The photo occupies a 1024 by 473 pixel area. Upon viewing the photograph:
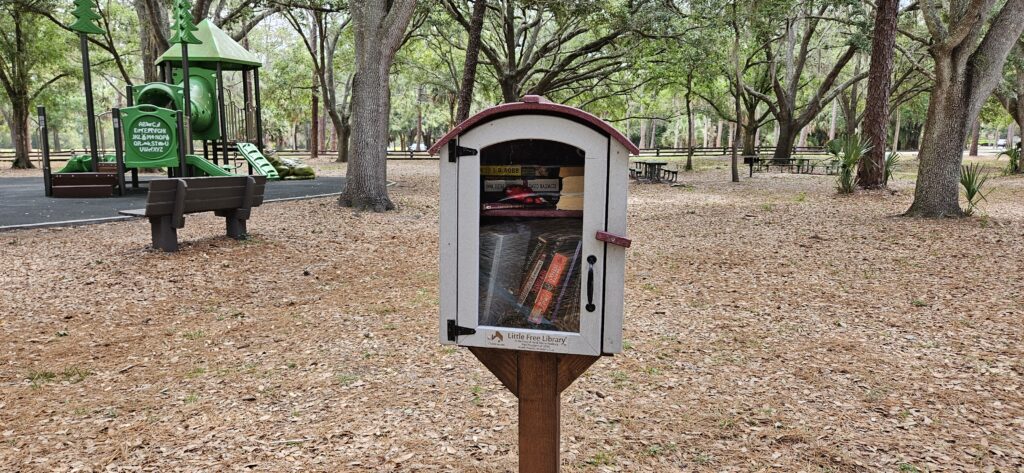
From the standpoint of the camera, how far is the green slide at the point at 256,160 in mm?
15259

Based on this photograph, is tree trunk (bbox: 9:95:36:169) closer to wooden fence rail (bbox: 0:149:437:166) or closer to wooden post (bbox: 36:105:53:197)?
wooden fence rail (bbox: 0:149:437:166)

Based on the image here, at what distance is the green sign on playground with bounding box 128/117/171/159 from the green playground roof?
Answer: 7.97 ft

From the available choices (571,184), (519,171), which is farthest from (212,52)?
(571,184)

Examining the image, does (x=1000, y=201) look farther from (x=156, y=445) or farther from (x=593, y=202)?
(x=156, y=445)

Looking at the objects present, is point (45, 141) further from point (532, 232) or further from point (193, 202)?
point (532, 232)

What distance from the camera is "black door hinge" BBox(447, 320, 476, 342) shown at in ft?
7.20

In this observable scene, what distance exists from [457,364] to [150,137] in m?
10.9

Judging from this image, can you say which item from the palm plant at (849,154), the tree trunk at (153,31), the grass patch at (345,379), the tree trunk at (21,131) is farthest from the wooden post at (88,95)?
the palm plant at (849,154)

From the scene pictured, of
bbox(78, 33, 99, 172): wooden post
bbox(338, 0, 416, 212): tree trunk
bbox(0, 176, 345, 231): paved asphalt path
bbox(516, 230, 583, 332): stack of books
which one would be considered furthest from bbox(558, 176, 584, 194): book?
bbox(78, 33, 99, 172): wooden post

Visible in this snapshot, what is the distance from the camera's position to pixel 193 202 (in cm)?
699

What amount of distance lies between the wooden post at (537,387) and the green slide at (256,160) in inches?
559

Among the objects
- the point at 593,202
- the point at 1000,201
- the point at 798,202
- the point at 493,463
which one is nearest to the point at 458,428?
the point at 493,463

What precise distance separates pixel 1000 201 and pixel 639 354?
441 inches

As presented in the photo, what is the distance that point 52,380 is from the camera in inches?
151
